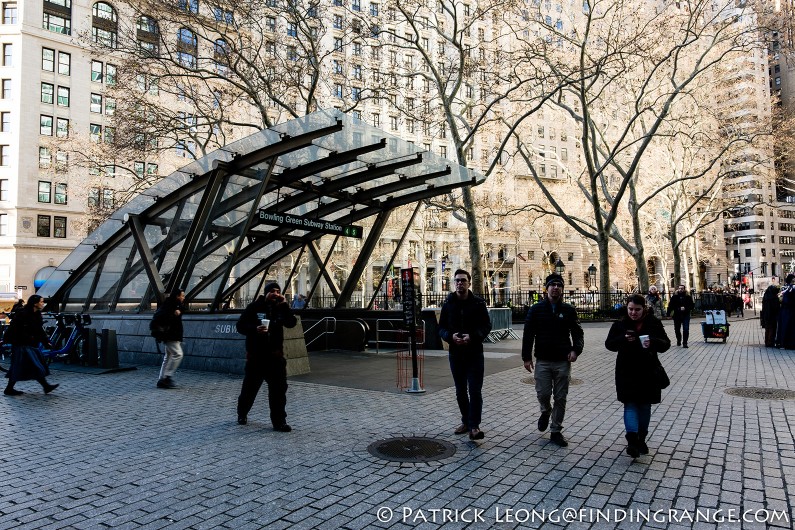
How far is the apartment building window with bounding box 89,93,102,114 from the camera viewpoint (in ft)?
167

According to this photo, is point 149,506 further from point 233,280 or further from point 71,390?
point 233,280

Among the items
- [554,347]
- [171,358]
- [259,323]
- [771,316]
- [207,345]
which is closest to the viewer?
[554,347]

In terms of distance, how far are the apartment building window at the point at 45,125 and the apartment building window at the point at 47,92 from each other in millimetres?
1523

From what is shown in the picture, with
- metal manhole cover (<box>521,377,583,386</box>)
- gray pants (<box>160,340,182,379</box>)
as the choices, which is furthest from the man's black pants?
metal manhole cover (<box>521,377,583,386</box>)

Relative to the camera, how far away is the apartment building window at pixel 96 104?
50.9 meters

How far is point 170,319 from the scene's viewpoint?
969 cm

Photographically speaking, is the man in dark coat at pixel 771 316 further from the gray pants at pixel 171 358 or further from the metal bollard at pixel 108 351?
the metal bollard at pixel 108 351

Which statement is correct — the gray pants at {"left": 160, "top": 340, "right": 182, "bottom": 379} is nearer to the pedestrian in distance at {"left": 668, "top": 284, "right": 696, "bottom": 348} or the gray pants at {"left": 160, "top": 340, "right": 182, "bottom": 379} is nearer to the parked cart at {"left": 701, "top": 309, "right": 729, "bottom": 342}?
the pedestrian in distance at {"left": 668, "top": 284, "right": 696, "bottom": 348}

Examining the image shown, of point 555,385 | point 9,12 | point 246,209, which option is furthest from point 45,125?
point 555,385

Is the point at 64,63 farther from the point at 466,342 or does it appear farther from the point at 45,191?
the point at 466,342

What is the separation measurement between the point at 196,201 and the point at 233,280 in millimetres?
5140

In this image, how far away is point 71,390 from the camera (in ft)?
30.6

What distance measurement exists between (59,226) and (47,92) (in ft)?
41.2

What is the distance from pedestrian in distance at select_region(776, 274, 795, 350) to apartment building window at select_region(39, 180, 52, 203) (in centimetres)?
5482
